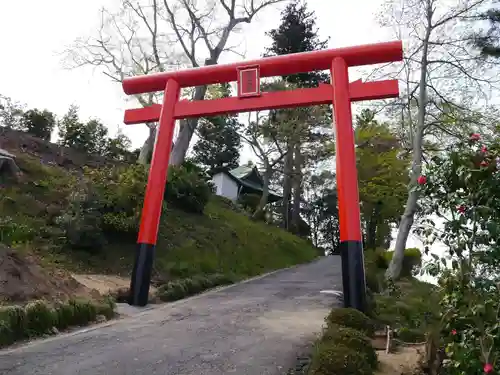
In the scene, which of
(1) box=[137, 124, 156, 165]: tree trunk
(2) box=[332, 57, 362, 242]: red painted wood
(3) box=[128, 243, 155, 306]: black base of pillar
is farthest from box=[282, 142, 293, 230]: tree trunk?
(3) box=[128, 243, 155, 306]: black base of pillar

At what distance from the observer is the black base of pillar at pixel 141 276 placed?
27.9 feet

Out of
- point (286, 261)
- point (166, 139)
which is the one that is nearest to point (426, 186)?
point (166, 139)

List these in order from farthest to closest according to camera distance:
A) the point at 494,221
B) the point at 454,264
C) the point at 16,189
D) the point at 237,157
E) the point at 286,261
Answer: the point at 237,157, the point at 286,261, the point at 16,189, the point at 454,264, the point at 494,221

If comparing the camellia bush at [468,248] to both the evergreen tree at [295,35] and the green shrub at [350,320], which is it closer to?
the green shrub at [350,320]

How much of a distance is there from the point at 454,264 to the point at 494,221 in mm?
479

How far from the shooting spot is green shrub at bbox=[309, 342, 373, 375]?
12.2ft

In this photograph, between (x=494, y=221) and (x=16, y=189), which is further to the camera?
(x=16, y=189)

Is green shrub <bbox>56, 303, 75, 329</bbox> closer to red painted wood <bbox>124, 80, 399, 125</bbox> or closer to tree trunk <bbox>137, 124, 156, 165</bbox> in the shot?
red painted wood <bbox>124, 80, 399, 125</bbox>

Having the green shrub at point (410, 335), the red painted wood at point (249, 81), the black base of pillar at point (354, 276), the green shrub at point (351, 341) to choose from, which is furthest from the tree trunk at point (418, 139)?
the green shrub at point (351, 341)

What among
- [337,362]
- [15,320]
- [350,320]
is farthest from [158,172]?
[337,362]

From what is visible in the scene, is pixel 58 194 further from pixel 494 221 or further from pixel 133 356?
pixel 494 221

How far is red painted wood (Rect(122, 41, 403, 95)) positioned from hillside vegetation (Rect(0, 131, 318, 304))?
317cm

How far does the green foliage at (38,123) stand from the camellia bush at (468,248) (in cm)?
2011

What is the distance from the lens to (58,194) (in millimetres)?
13141
